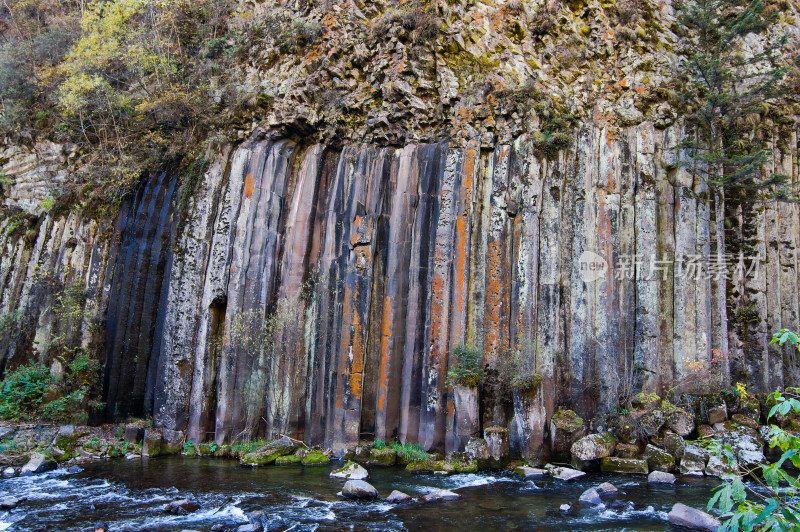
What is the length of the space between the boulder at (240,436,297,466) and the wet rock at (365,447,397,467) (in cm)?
203

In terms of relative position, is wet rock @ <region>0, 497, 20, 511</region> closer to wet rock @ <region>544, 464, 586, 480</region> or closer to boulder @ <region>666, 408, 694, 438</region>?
wet rock @ <region>544, 464, 586, 480</region>

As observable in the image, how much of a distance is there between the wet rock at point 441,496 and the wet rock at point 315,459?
142 inches

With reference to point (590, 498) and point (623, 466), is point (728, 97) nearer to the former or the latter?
point (623, 466)

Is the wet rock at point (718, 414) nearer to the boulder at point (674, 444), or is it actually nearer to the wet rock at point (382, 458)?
the boulder at point (674, 444)

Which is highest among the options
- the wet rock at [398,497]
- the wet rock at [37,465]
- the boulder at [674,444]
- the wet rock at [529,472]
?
the boulder at [674,444]

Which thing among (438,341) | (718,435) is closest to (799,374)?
(718,435)

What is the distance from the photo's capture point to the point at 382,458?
39.7 feet

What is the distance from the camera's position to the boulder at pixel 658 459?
1110 cm

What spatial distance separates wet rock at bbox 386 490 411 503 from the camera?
9328mm

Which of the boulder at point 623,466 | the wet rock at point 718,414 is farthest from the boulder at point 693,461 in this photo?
the wet rock at point 718,414

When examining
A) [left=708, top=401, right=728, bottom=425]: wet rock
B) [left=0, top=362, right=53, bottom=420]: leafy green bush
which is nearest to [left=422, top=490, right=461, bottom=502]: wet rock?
[left=708, top=401, right=728, bottom=425]: wet rock

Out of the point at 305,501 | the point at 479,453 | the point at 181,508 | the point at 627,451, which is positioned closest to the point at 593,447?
the point at 627,451

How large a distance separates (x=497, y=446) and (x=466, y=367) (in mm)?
1914

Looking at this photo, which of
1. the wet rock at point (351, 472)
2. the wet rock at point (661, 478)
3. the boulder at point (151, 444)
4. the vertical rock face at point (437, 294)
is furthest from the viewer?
the vertical rock face at point (437, 294)
